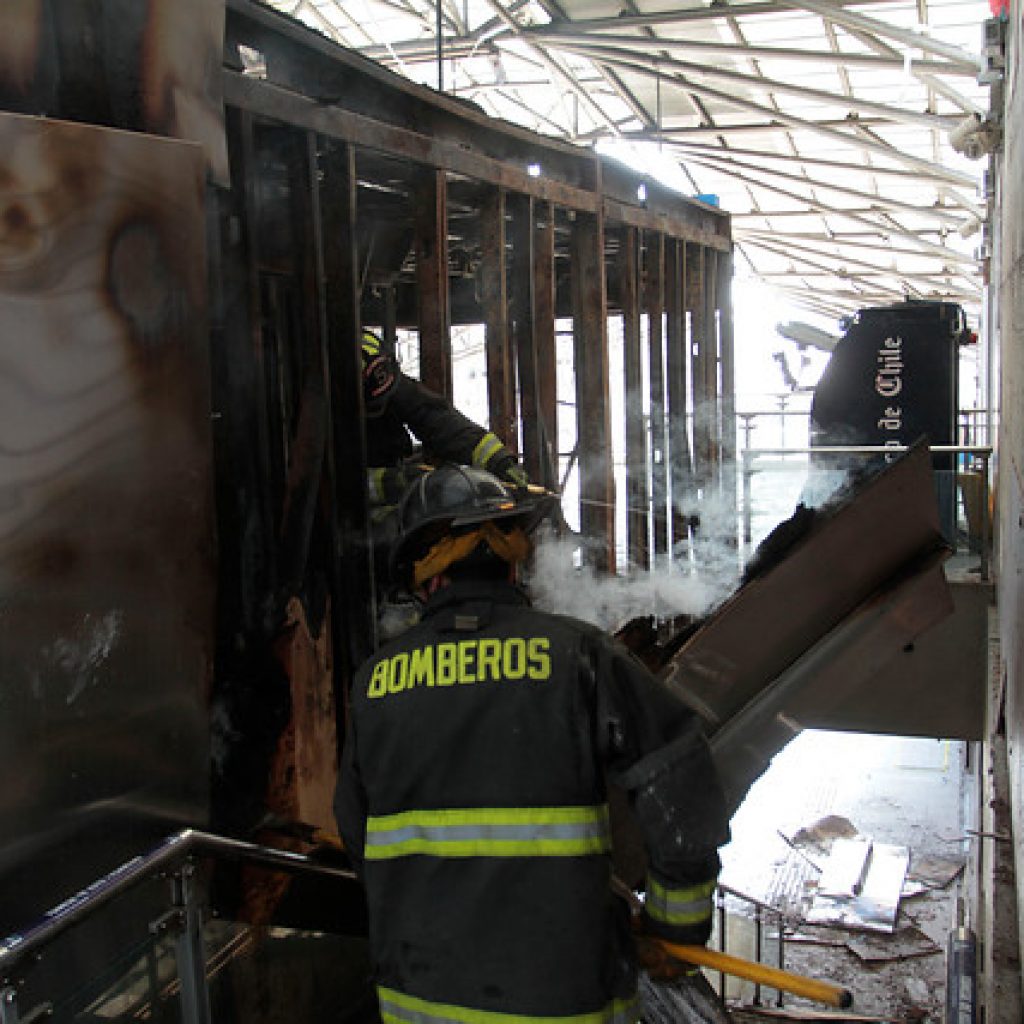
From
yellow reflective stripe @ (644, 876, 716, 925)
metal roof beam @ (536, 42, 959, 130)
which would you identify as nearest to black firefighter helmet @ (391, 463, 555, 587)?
yellow reflective stripe @ (644, 876, 716, 925)

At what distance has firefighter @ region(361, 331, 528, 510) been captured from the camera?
3.87 meters

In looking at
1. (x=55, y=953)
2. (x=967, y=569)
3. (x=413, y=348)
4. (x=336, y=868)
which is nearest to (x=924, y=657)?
(x=967, y=569)

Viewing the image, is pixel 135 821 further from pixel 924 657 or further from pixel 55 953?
pixel 924 657

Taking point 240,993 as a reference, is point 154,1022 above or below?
above

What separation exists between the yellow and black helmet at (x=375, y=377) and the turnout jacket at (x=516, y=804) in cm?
184

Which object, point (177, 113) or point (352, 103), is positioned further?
point (352, 103)

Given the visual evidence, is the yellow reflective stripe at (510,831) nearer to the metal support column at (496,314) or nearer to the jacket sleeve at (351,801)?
the jacket sleeve at (351,801)

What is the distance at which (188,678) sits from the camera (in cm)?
276

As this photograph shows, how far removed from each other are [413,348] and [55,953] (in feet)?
45.6

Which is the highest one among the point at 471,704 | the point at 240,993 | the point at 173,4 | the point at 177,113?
the point at 173,4

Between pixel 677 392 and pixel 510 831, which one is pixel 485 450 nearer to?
pixel 510 831

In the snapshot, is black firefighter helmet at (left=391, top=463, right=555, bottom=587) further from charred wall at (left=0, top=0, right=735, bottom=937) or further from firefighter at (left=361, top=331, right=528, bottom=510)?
firefighter at (left=361, top=331, right=528, bottom=510)

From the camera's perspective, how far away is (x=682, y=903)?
7.03ft

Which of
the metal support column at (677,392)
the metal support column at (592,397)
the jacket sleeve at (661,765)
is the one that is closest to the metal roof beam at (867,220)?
the metal support column at (677,392)
